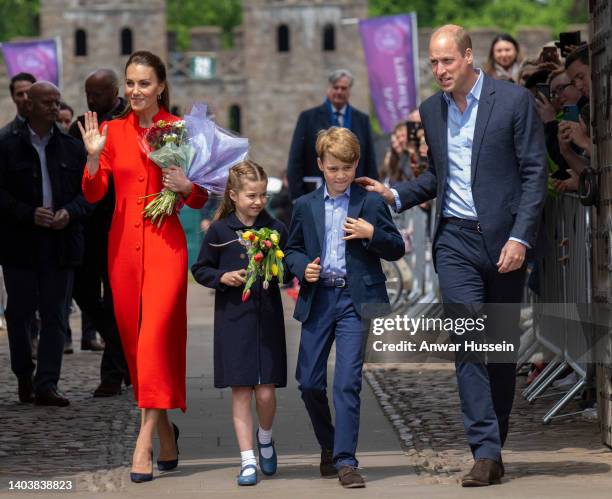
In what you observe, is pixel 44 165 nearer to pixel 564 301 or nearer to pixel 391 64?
pixel 564 301

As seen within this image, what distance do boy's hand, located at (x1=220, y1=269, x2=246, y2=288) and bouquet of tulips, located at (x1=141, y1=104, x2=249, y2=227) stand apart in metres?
0.42

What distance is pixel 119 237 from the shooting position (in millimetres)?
7871

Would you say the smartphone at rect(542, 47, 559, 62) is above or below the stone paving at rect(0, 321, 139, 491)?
above

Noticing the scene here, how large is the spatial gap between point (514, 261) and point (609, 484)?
1033 millimetres

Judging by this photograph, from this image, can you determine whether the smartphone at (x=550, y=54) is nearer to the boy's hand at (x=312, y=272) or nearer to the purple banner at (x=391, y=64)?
the boy's hand at (x=312, y=272)

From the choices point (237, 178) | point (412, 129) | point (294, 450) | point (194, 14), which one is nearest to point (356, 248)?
point (237, 178)

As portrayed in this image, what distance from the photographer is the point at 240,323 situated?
768 cm

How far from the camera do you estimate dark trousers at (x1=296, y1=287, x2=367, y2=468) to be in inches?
291

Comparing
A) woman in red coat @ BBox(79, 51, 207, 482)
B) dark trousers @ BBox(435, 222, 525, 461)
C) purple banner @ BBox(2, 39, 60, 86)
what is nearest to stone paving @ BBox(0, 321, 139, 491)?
woman in red coat @ BBox(79, 51, 207, 482)

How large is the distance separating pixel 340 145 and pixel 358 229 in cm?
38

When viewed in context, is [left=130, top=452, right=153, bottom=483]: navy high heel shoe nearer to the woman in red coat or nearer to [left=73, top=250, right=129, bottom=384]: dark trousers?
the woman in red coat

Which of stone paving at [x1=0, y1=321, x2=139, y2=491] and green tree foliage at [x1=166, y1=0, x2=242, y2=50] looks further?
green tree foliage at [x1=166, y1=0, x2=242, y2=50]

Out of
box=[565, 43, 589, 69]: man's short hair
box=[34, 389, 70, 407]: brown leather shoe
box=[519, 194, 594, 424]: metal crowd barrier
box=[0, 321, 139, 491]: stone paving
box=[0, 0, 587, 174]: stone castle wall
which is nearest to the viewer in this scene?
box=[0, 321, 139, 491]: stone paving

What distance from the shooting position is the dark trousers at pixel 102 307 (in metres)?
11.0
